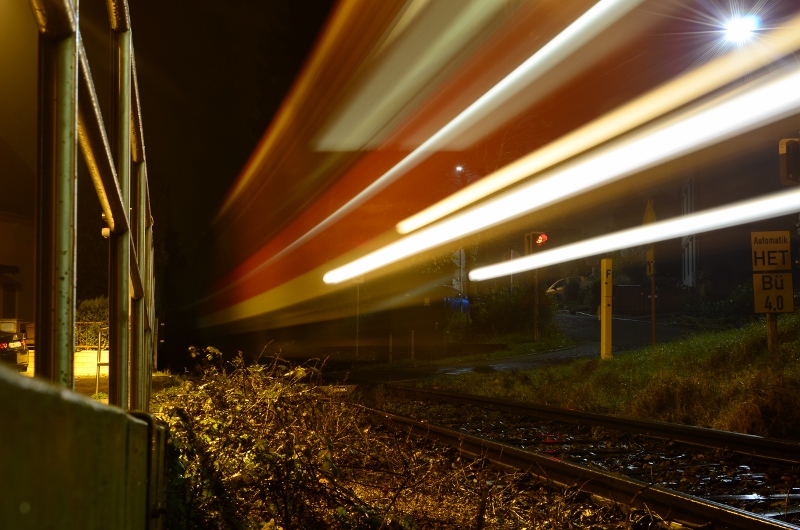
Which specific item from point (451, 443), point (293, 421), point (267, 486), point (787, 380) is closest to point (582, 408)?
point (787, 380)

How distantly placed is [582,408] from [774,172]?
2705cm

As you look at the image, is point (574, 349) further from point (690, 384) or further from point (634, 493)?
point (634, 493)

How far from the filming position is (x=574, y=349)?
26922 mm

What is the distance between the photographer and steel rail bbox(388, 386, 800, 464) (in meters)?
7.84

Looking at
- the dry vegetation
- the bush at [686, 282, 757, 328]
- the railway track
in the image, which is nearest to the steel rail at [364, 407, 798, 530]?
the railway track

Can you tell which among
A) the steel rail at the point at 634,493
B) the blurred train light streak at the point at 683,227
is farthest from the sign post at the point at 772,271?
the blurred train light streak at the point at 683,227

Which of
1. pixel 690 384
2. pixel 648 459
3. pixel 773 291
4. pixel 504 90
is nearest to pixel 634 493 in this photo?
pixel 648 459

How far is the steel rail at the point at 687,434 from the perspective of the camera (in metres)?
7.84

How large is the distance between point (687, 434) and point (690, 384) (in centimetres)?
371

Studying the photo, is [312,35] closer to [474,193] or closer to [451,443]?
[474,193]

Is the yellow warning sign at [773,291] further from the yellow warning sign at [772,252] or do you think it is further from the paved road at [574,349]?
the paved road at [574,349]

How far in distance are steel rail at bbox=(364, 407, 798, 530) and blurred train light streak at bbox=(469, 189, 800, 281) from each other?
18.9 metres

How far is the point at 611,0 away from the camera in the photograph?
16891 millimetres

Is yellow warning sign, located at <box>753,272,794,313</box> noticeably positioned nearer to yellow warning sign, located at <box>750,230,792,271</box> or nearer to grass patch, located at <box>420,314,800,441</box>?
yellow warning sign, located at <box>750,230,792,271</box>
